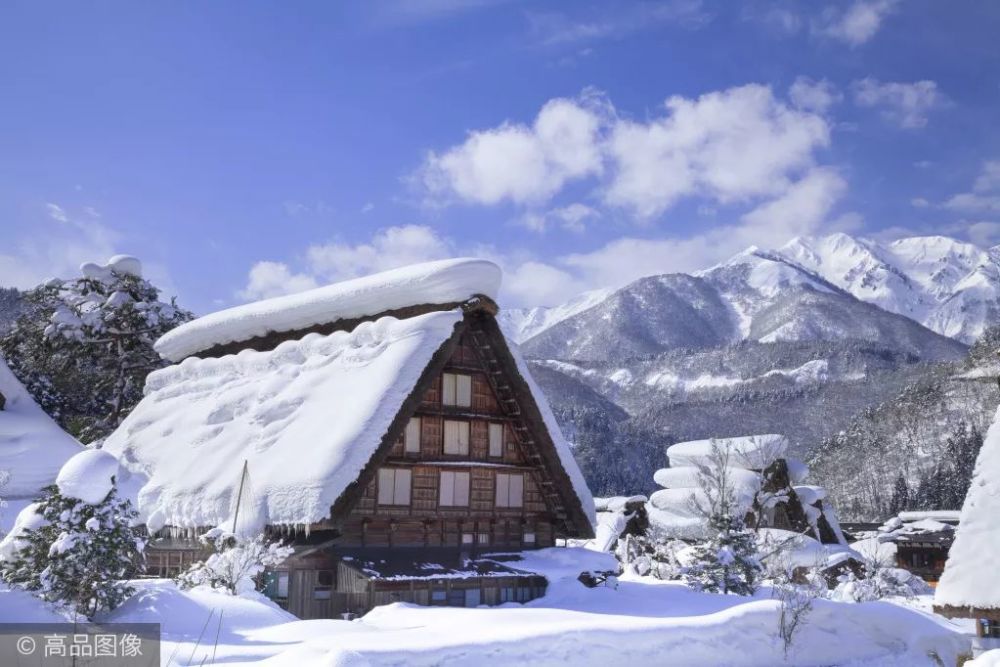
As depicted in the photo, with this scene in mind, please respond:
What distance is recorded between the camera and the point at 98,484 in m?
13.4

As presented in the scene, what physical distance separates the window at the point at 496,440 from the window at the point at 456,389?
1.13m

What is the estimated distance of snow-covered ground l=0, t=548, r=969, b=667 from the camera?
1220 centimetres

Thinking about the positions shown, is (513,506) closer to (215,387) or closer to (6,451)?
(215,387)

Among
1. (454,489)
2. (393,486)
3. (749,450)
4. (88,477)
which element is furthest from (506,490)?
(749,450)

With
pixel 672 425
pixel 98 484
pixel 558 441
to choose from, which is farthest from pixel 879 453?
pixel 98 484

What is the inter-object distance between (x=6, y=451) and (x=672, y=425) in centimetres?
15297

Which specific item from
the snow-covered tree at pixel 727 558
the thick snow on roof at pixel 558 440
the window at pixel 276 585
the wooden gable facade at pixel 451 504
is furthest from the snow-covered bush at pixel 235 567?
the snow-covered tree at pixel 727 558

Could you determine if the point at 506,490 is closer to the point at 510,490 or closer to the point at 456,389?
the point at 510,490

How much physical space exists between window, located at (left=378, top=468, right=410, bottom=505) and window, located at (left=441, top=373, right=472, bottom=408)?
2.30 meters

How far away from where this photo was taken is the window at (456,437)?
23.2 meters

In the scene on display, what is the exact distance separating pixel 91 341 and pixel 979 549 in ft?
110

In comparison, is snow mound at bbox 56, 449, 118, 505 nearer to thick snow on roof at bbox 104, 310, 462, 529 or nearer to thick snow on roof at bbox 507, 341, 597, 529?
thick snow on roof at bbox 104, 310, 462, 529

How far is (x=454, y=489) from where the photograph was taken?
2320 centimetres

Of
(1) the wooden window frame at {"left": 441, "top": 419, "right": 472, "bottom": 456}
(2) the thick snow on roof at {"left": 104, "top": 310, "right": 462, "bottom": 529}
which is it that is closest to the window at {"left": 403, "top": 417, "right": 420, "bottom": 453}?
(1) the wooden window frame at {"left": 441, "top": 419, "right": 472, "bottom": 456}
